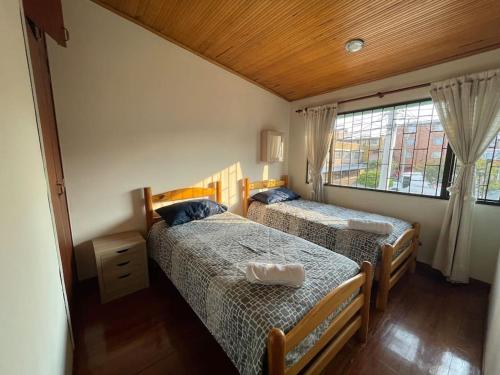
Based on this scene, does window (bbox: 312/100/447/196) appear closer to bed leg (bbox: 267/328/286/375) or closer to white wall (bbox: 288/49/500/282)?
white wall (bbox: 288/49/500/282)

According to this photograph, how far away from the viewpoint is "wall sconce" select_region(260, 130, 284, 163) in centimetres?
349

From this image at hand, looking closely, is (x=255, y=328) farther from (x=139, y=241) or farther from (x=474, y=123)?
(x=474, y=123)

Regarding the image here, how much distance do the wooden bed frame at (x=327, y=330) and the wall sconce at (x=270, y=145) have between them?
2.33m

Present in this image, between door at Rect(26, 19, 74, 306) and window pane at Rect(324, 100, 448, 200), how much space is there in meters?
3.39

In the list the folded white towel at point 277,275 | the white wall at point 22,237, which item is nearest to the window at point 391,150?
the folded white towel at point 277,275

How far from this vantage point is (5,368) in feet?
1.79

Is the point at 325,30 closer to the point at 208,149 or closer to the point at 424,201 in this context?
the point at 208,149

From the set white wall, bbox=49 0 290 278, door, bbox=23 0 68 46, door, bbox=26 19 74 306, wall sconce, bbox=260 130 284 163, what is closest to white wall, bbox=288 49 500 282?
wall sconce, bbox=260 130 284 163

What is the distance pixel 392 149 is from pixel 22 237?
11.6 ft

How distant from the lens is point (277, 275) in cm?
134

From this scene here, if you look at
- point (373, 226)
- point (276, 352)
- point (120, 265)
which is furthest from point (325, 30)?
point (120, 265)

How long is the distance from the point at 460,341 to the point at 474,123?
195cm

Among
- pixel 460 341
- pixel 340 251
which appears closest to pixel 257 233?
pixel 340 251

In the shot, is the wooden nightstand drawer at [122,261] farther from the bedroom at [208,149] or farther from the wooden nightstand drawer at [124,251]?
the bedroom at [208,149]
